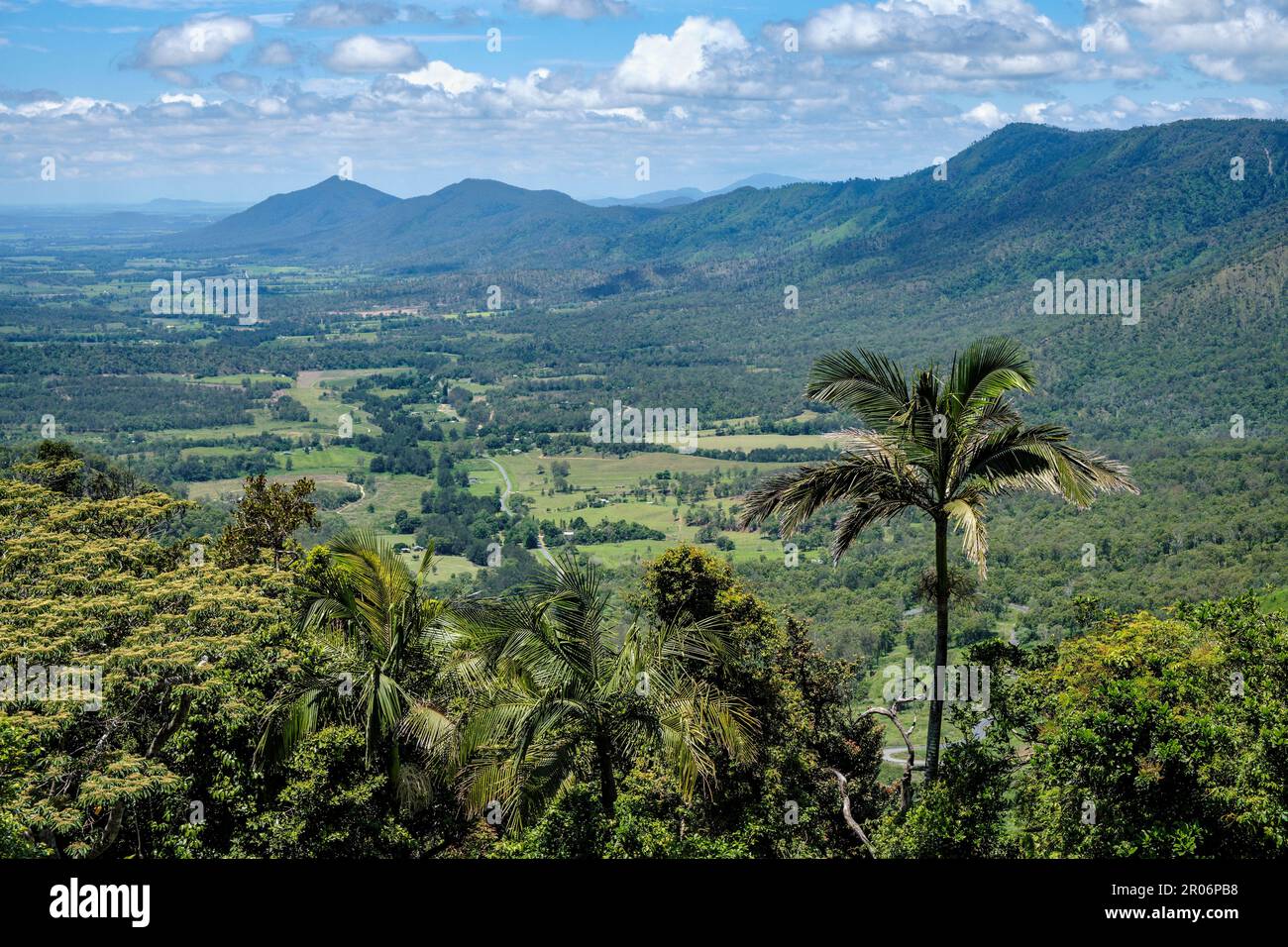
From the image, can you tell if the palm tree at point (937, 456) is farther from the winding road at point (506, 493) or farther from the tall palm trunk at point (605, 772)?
the winding road at point (506, 493)

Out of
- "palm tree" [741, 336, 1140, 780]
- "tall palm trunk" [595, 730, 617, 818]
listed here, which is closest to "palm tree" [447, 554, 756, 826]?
"tall palm trunk" [595, 730, 617, 818]

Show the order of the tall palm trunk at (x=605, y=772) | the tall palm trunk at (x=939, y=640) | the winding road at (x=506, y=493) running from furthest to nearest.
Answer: the winding road at (x=506, y=493) → the tall palm trunk at (x=605, y=772) → the tall palm trunk at (x=939, y=640)

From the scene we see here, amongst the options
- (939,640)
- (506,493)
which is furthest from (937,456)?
(506,493)

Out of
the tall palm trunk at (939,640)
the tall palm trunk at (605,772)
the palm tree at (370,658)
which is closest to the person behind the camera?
the tall palm trunk at (939,640)

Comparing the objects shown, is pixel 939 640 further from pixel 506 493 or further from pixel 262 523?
pixel 506 493

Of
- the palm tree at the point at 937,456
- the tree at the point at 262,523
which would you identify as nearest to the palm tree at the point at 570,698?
the palm tree at the point at 937,456

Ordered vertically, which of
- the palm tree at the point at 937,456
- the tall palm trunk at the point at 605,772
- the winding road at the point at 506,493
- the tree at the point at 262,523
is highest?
the palm tree at the point at 937,456

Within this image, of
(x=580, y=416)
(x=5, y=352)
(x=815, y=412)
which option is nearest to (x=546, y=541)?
(x=580, y=416)
